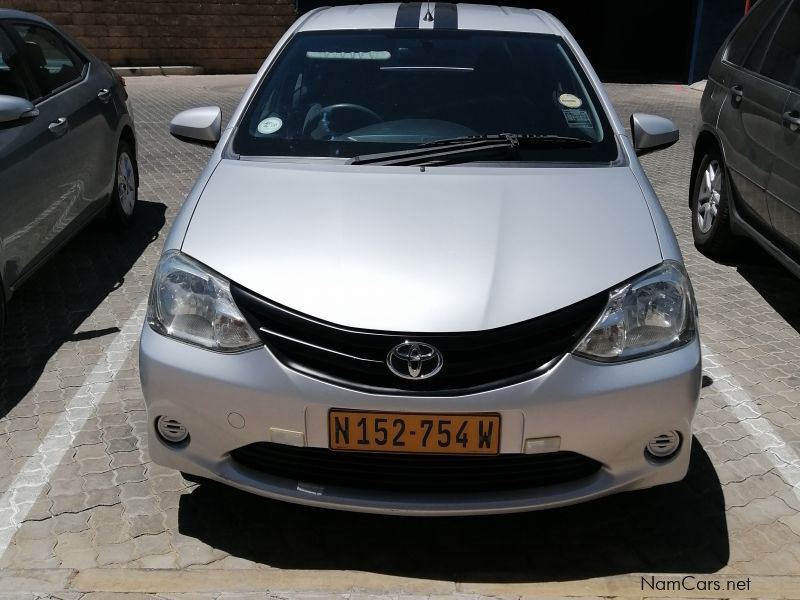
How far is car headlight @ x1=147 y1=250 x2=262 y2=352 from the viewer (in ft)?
9.53

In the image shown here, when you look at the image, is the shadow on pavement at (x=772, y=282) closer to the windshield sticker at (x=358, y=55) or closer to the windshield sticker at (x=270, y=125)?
the windshield sticker at (x=358, y=55)

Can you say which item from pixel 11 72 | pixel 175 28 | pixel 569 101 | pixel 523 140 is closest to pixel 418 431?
pixel 523 140

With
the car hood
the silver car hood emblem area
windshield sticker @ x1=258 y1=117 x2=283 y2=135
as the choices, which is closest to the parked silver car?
windshield sticker @ x1=258 y1=117 x2=283 y2=135

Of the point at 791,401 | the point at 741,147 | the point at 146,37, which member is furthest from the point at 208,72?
the point at 791,401

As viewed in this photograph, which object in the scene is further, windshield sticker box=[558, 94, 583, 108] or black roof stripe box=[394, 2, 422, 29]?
black roof stripe box=[394, 2, 422, 29]

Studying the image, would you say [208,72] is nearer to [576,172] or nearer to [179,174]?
[179,174]

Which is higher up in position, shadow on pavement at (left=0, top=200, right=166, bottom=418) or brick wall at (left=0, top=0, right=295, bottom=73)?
shadow on pavement at (left=0, top=200, right=166, bottom=418)

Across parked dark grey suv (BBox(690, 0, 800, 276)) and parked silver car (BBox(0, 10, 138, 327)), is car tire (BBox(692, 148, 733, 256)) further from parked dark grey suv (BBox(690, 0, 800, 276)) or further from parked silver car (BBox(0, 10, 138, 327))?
parked silver car (BBox(0, 10, 138, 327))

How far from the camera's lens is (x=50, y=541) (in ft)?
10.6

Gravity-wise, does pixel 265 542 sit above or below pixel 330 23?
below

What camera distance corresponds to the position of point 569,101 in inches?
162

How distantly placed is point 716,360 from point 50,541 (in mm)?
3262

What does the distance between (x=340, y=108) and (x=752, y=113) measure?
289 cm

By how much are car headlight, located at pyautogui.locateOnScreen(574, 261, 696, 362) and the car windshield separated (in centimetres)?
87
